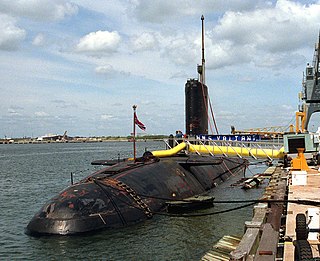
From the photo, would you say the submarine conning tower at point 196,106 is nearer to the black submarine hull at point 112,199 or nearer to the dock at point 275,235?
the black submarine hull at point 112,199

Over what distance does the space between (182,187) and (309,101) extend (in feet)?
154

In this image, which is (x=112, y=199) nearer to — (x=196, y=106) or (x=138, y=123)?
(x=138, y=123)

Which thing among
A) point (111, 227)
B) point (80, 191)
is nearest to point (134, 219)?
point (111, 227)

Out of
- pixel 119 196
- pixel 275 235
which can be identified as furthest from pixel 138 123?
pixel 275 235

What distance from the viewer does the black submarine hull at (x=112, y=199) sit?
16.0 metres

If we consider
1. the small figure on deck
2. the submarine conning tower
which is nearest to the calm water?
the submarine conning tower

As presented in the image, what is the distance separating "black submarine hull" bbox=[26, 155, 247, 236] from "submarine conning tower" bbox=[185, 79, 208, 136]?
11201 mm

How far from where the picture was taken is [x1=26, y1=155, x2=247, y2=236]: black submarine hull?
631 inches

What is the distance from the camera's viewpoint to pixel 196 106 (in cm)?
3475

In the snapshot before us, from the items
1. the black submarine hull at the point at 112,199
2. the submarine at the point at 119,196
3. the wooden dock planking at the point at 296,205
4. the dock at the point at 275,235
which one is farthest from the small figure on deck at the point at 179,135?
the dock at the point at 275,235

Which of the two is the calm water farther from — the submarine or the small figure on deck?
the small figure on deck

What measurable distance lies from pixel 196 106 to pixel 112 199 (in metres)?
18.8

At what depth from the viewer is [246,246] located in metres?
9.40

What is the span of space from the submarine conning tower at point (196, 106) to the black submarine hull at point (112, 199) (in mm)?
11201
